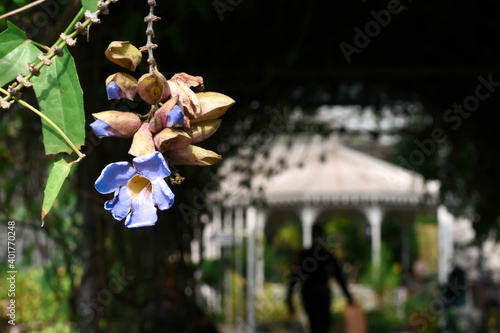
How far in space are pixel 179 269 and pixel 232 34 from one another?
1.38m

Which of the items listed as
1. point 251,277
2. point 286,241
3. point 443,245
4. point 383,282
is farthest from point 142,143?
point 286,241

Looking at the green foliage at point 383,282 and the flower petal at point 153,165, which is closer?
the flower petal at point 153,165

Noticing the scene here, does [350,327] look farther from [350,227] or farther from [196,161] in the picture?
[350,227]

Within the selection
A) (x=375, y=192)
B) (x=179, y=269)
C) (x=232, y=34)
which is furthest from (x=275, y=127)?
(x=375, y=192)

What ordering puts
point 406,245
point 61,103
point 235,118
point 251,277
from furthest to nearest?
point 406,245, point 251,277, point 235,118, point 61,103

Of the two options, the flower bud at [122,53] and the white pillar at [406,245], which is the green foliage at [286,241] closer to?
the white pillar at [406,245]

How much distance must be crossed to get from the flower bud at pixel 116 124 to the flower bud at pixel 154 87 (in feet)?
0.09

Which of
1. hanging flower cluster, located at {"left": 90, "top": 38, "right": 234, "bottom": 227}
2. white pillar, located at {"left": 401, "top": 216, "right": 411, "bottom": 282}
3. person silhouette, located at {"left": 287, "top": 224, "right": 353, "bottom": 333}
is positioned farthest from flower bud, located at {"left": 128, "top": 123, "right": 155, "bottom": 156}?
white pillar, located at {"left": 401, "top": 216, "right": 411, "bottom": 282}

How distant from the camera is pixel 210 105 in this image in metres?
0.62

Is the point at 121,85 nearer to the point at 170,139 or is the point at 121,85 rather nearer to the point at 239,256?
the point at 170,139

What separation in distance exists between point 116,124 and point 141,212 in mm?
111

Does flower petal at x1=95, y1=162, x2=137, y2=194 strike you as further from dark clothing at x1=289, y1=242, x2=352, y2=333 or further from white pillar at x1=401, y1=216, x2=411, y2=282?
white pillar at x1=401, y1=216, x2=411, y2=282

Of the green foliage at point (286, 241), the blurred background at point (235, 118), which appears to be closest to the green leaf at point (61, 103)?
the blurred background at point (235, 118)

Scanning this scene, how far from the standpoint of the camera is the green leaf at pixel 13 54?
2.42 feet
